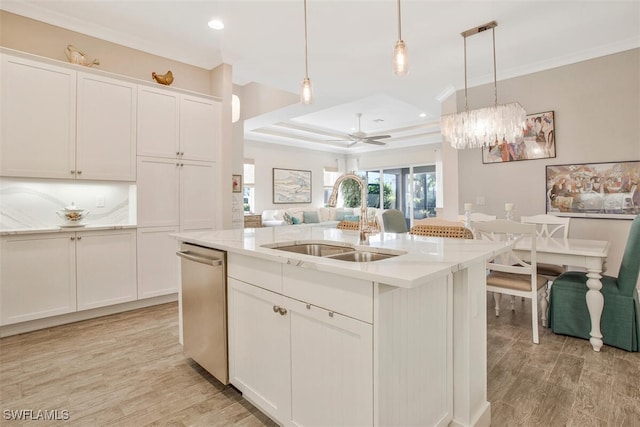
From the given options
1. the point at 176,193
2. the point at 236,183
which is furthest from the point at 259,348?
the point at 236,183

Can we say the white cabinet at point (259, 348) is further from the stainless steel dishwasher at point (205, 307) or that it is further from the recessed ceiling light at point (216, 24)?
the recessed ceiling light at point (216, 24)

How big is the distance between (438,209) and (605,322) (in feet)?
18.7

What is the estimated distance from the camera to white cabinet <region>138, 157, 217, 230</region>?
131 inches

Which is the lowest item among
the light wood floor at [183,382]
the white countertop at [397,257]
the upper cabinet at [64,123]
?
the light wood floor at [183,382]

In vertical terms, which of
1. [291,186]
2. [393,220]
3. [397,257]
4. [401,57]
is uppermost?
[401,57]

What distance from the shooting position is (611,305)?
2395 millimetres

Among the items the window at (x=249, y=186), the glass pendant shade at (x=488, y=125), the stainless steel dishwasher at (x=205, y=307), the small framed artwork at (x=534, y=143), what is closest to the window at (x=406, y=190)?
the window at (x=249, y=186)

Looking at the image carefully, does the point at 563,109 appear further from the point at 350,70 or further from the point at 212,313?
the point at 212,313

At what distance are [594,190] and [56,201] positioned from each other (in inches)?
215

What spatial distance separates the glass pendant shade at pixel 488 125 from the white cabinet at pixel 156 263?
10.5ft

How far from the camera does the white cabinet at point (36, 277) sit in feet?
8.61

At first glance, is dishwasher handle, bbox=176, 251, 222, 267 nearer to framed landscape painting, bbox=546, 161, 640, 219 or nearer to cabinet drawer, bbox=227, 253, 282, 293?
cabinet drawer, bbox=227, 253, 282, 293

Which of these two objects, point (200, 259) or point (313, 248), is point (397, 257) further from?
point (200, 259)

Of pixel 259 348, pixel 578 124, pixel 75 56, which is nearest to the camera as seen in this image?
pixel 259 348
